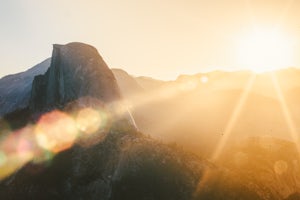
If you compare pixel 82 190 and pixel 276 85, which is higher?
pixel 82 190

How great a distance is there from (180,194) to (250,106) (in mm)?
82513

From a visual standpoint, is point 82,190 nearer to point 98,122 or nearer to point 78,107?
point 98,122

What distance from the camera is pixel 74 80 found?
54.6 metres

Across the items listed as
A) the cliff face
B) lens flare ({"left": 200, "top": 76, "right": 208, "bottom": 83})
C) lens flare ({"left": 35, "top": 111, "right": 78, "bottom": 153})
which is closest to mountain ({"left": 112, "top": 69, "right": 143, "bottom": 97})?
lens flare ({"left": 200, "top": 76, "right": 208, "bottom": 83})

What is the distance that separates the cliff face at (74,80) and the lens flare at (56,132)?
2.58m

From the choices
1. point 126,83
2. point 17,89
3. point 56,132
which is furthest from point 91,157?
point 126,83

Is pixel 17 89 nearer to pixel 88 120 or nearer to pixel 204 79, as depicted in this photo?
pixel 88 120

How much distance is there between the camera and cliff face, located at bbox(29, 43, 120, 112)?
165 feet

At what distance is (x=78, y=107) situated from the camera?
147ft

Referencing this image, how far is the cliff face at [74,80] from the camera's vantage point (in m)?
50.2

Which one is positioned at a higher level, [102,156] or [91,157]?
[102,156]

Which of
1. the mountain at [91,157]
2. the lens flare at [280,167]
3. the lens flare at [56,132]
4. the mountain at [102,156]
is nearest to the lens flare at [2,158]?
the mountain at [102,156]

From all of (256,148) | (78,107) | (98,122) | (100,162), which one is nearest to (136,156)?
(100,162)

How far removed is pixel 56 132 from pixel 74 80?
13.4 m
